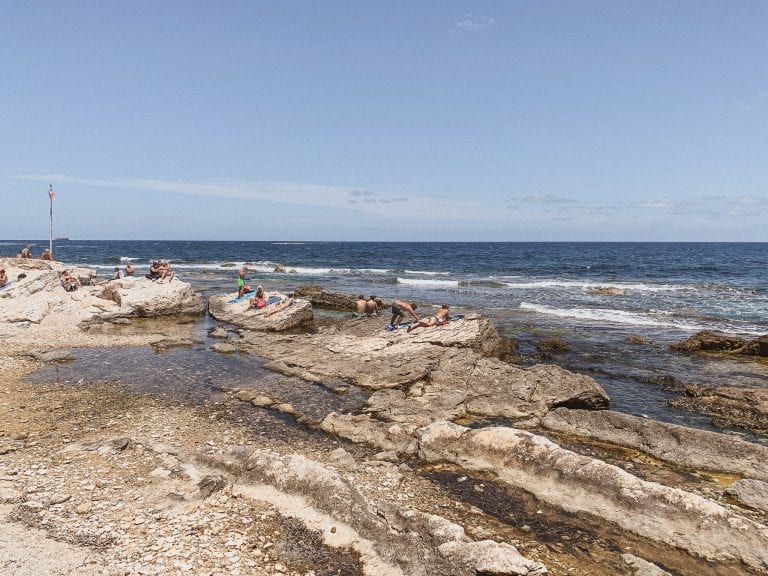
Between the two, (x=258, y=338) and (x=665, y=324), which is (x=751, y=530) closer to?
(x=258, y=338)

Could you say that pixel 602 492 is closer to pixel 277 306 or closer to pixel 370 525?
pixel 370 525

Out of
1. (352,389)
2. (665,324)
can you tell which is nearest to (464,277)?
(665,324)

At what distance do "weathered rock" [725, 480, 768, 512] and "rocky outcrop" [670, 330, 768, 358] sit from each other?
40.4 feet

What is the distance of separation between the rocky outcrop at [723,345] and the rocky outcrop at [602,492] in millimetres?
13654

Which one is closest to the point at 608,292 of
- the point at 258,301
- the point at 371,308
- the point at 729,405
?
the point at 371,308

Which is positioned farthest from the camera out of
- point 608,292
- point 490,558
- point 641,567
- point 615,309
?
point 608,292

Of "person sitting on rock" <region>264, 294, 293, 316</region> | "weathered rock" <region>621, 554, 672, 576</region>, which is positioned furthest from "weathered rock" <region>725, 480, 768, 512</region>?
"person sitting on rock" <region>264, 294, 293, 316</region>

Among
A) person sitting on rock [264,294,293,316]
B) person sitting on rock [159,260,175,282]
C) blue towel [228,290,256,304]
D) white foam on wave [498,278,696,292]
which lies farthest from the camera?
white foam on wave [498,278,696,292]

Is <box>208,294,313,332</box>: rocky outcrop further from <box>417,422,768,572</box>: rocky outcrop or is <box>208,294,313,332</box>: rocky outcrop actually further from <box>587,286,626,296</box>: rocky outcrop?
<box>587,286,626,296</box>: rocky outcrop

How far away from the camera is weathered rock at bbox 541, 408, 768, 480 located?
356 inches

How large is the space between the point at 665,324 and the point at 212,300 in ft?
80.3

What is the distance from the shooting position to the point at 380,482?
8289mm

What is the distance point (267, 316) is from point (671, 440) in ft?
57.0

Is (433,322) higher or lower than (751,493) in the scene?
higher
